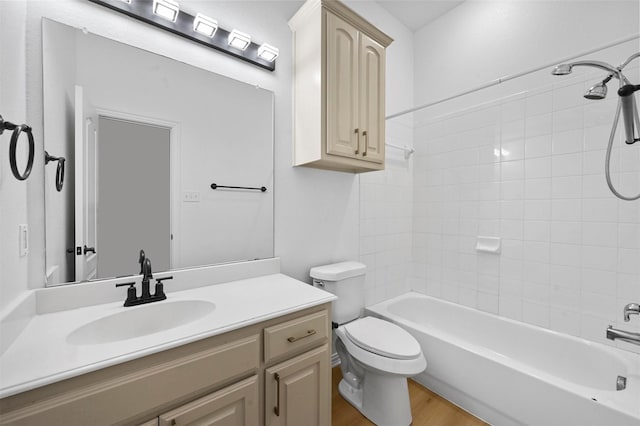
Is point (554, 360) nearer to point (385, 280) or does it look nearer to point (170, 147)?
point (385, 280)

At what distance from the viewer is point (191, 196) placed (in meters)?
1.36

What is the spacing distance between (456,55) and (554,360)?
7.98 ft

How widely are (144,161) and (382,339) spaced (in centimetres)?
157

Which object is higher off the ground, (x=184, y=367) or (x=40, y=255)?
(x=40, y=255)

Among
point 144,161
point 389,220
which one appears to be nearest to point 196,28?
point 144,161

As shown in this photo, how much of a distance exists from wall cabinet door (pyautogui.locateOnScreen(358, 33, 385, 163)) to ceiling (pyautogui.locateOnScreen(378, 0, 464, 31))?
0.85 m

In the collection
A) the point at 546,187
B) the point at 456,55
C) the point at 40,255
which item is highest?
the point at 456,55

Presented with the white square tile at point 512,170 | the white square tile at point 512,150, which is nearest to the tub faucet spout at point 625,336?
the white square tile at point 512,170

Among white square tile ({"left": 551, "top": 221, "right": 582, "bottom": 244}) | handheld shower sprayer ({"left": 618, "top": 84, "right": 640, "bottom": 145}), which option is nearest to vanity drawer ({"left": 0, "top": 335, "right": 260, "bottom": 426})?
handheld shower sprayer ({"left": 618, "top": 84, "right": 640, "bottom": 145})

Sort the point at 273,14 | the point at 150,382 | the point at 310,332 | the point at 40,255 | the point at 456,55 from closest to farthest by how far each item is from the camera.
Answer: the point at 150,382 → the point at 40,255 → the point at 310,332 → the point at 273,14 → the point at 456,55

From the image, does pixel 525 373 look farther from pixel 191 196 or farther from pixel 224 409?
pixel 191 196

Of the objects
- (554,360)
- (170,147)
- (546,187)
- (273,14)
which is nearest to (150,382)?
(170,147)

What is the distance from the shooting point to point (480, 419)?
5.03 feet

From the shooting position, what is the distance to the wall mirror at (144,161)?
3.46ft
